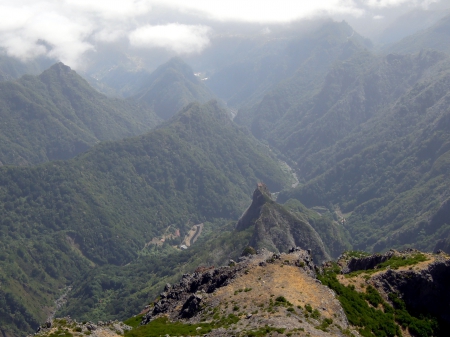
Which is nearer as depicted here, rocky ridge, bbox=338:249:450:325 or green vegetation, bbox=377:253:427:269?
rocky ridge, bbox=338:249:450:325

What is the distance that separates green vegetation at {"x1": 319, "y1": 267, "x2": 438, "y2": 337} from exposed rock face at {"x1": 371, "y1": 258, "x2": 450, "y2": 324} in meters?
1.95

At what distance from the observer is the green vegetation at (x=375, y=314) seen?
249 ft

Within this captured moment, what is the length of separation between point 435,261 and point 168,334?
51.7 m

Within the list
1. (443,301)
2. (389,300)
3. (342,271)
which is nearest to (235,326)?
(389,300)

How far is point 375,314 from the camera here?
Answer: 8000 cm

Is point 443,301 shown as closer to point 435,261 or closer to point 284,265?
point 435,261

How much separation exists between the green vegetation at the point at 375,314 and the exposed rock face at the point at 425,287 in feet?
6.39

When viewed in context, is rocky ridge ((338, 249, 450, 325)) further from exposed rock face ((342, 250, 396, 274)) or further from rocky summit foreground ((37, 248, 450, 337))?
exposed rock face ((342, 250, 396, 274))

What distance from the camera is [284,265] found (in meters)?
87.8

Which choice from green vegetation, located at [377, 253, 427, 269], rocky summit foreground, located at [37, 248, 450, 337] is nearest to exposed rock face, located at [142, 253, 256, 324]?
rocky summit foreground, located at [37, 248, 450, 337]

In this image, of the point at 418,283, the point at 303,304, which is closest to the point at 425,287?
the point at 418,283

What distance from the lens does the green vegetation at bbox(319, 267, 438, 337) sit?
7581 cm

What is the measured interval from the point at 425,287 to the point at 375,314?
12.7 metres

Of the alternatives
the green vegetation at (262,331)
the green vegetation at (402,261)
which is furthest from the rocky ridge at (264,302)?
the green vegetation at (402,261)
